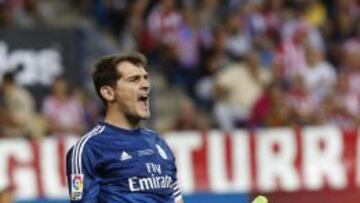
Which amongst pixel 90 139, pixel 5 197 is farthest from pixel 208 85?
pixel 90 139

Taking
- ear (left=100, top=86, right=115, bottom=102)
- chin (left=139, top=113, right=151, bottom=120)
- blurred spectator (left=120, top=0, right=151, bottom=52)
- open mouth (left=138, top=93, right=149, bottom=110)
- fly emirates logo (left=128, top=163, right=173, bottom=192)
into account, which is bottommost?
fly emirates logo (left=128, top=163, right=173, bottom=192)

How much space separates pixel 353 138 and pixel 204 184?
159 cm

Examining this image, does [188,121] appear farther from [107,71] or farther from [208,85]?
[107,71]

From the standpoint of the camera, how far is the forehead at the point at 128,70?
677 cm

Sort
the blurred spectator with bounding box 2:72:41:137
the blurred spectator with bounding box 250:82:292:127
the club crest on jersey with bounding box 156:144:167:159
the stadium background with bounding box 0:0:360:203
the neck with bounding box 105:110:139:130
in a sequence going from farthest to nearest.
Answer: the blurred spectator with bounding box 250:82:292:127 < the blurred spectator with bounding box 2:72:41:137 < the stadium background with bounding box 0:0:360:203 < the club crest on jersey with bounding box 156:144:167:159 < the neck with bounding box 105:110:139:130

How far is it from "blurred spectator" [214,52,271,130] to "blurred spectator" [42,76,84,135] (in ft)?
5.35

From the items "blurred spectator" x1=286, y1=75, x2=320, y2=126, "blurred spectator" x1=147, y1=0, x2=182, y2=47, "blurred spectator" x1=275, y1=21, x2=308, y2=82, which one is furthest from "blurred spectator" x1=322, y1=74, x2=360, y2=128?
"blurred spectator" x1=147, y1=0, x2=182, y2=47

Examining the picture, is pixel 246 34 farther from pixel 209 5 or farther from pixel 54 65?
pixel 54 65

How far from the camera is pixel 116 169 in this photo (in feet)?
22.0

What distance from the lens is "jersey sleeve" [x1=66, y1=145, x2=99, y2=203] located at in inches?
259

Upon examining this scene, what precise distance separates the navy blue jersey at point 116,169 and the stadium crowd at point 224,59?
24.4 ft

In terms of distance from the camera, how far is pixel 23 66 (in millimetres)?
15047

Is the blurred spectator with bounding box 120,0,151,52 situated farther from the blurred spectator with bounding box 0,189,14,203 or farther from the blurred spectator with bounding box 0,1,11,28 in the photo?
the blurred spectator with bounding box 0,189,14,203

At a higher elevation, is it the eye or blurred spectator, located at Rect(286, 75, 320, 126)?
the eye
